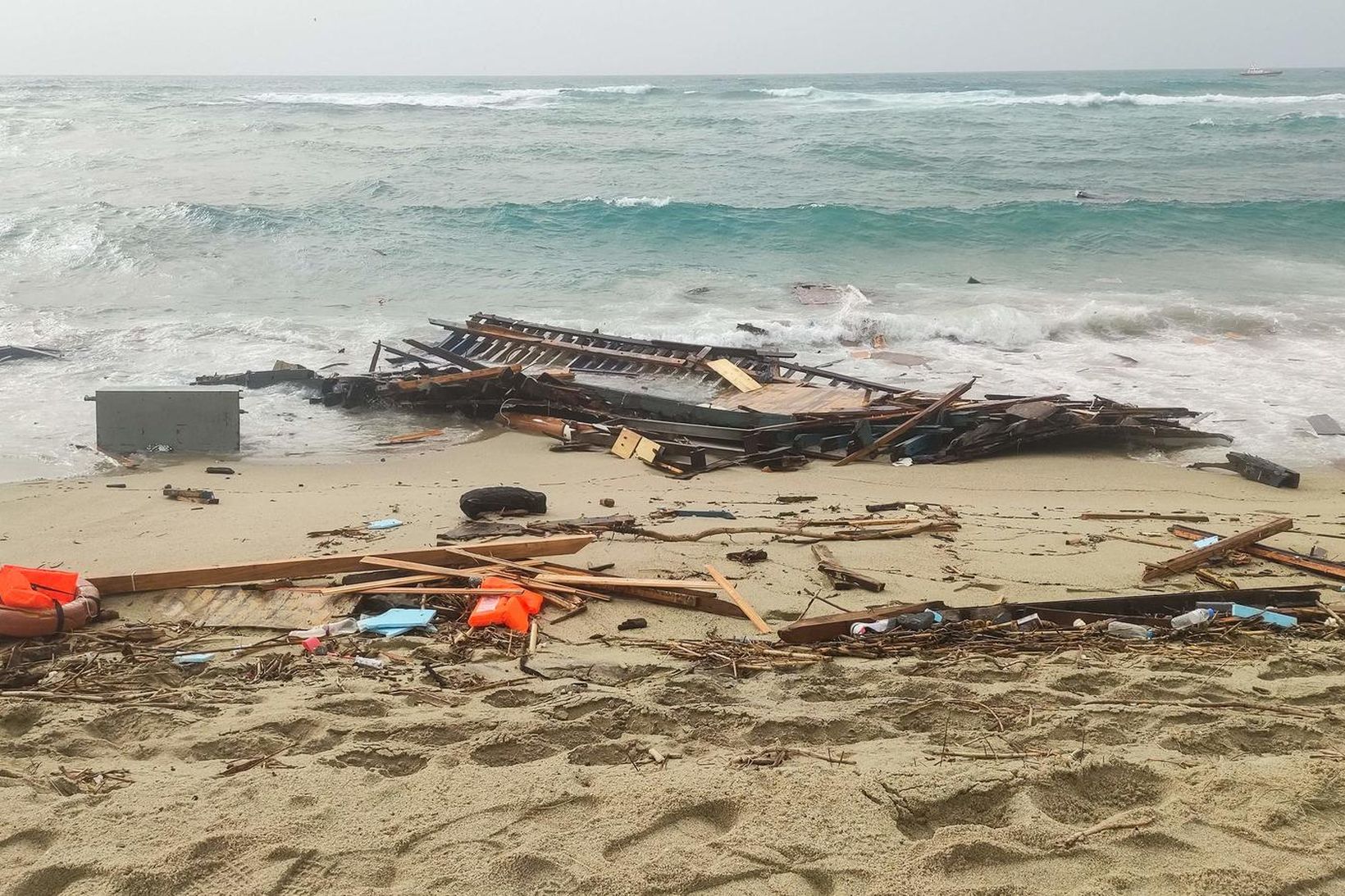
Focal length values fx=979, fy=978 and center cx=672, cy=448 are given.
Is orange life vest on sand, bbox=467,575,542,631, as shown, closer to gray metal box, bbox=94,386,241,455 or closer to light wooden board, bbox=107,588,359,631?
light wooden board, bbox=107,588,359,631

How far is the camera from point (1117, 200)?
29578mm

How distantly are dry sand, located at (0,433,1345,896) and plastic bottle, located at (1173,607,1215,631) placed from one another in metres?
0.47

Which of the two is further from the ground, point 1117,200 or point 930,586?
point 1117,200

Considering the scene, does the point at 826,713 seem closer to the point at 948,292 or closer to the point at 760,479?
the point at 760,479

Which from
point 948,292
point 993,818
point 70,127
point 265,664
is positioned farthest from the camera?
point 70,127

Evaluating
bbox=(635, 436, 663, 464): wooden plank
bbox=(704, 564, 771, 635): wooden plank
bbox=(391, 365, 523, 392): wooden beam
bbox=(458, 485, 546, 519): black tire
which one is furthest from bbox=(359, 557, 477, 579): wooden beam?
bbox=(391, 365, 523, 392): wooden beam

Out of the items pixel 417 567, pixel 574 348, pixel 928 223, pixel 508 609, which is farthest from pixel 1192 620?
pixel 928 223

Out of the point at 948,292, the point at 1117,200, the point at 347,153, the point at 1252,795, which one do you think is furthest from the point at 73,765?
the point at 347,153

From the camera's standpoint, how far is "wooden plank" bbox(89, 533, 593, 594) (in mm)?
6145

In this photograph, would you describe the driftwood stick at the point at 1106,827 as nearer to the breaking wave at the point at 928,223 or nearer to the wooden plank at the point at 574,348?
the wooden plank at the point at 574,348

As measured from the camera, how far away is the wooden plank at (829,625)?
5.43 metres

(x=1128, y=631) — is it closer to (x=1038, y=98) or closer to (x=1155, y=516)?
(x=1155, y=516)

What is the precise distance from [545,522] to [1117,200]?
2735 centimetres

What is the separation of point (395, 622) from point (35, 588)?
6.54 feet
